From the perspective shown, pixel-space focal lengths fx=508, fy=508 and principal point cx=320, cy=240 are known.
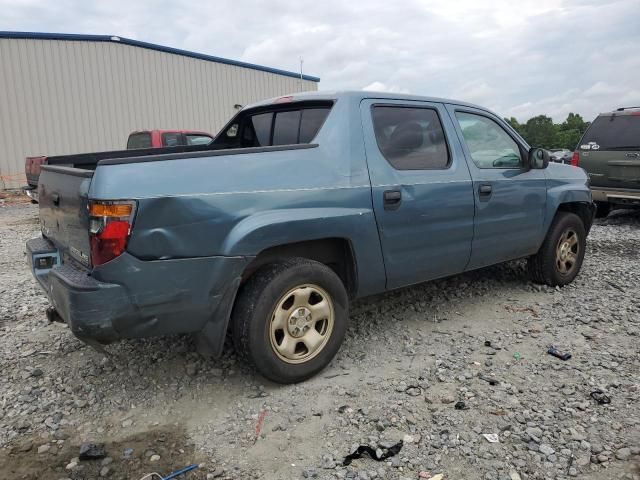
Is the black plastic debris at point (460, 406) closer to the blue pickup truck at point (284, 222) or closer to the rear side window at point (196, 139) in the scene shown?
the blue pickup truck at point (284, 222)

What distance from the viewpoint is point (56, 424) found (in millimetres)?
2877

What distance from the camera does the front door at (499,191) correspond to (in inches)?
165

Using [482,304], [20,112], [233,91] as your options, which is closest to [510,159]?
[482,304]

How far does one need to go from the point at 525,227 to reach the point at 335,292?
89.4 inches

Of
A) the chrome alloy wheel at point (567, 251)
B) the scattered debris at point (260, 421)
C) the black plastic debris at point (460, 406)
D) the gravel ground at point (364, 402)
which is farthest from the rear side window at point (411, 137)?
the chrome alloy wheel at point (567, 251)

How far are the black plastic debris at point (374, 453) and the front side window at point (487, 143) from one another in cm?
249

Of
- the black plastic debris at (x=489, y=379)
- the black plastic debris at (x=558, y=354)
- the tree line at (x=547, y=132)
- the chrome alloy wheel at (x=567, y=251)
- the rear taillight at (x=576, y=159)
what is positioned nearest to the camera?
the black plastic debris at (x=489, y=379)

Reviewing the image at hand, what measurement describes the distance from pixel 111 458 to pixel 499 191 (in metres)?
3.45

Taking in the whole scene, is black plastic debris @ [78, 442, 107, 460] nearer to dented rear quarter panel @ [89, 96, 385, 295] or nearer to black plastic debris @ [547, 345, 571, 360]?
dented rear quarter panel @ [89, 96, 385, 295]

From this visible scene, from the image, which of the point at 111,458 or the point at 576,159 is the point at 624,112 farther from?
the point at 111,458

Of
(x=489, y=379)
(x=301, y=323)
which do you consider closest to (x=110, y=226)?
(x=301, y=323)

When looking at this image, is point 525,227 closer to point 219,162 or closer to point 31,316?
point 219,162

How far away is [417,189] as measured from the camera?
362 centimetres

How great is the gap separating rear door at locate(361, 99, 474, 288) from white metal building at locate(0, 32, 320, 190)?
51.9 feet
